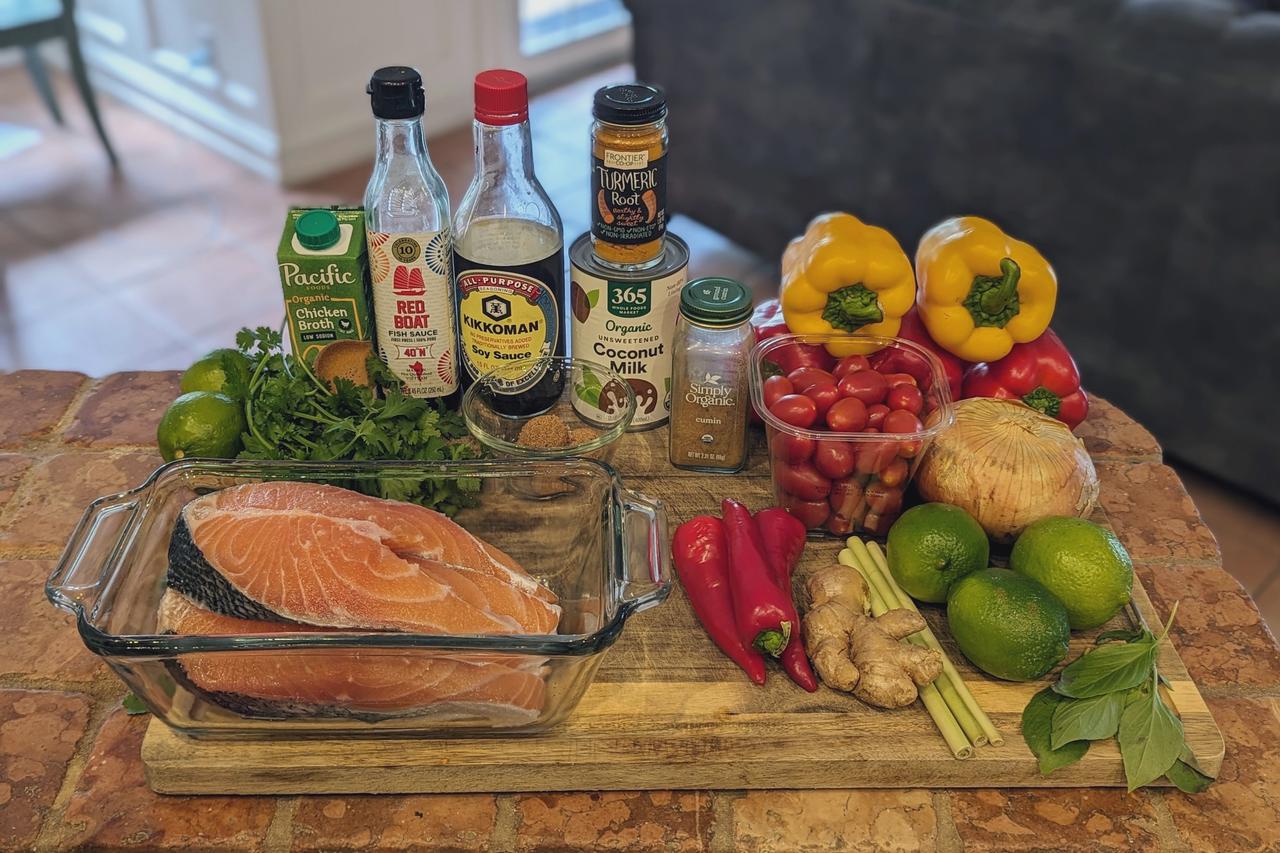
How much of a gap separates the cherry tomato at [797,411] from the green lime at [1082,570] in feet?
0.83

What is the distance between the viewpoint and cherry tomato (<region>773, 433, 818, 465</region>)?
48.3 inches

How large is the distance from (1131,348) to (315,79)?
2446mm

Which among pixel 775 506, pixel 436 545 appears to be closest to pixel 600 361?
pixel 775 506

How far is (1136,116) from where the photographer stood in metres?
2.14

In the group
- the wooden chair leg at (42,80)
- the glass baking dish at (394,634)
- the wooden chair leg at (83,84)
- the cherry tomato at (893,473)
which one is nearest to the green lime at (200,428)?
the glass baking dish at (394,634)

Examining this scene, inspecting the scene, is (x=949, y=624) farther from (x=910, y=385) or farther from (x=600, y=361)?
(x=600, y=361)

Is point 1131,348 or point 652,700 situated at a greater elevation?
point 652,700

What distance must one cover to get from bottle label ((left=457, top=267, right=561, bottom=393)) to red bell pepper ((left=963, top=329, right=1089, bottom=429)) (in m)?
0.53

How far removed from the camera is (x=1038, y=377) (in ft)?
4.72

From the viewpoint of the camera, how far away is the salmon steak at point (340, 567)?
3.26 feet

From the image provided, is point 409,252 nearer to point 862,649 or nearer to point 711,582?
point 711,582

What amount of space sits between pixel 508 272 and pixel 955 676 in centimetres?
62

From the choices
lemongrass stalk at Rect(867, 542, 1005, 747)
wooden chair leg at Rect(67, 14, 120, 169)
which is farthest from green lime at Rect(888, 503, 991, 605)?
→ wooden chair leg at Rect(67, 14, 120, 169)

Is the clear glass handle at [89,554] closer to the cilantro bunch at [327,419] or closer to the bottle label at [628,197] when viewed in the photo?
the cilantro bunch at [327,419]
